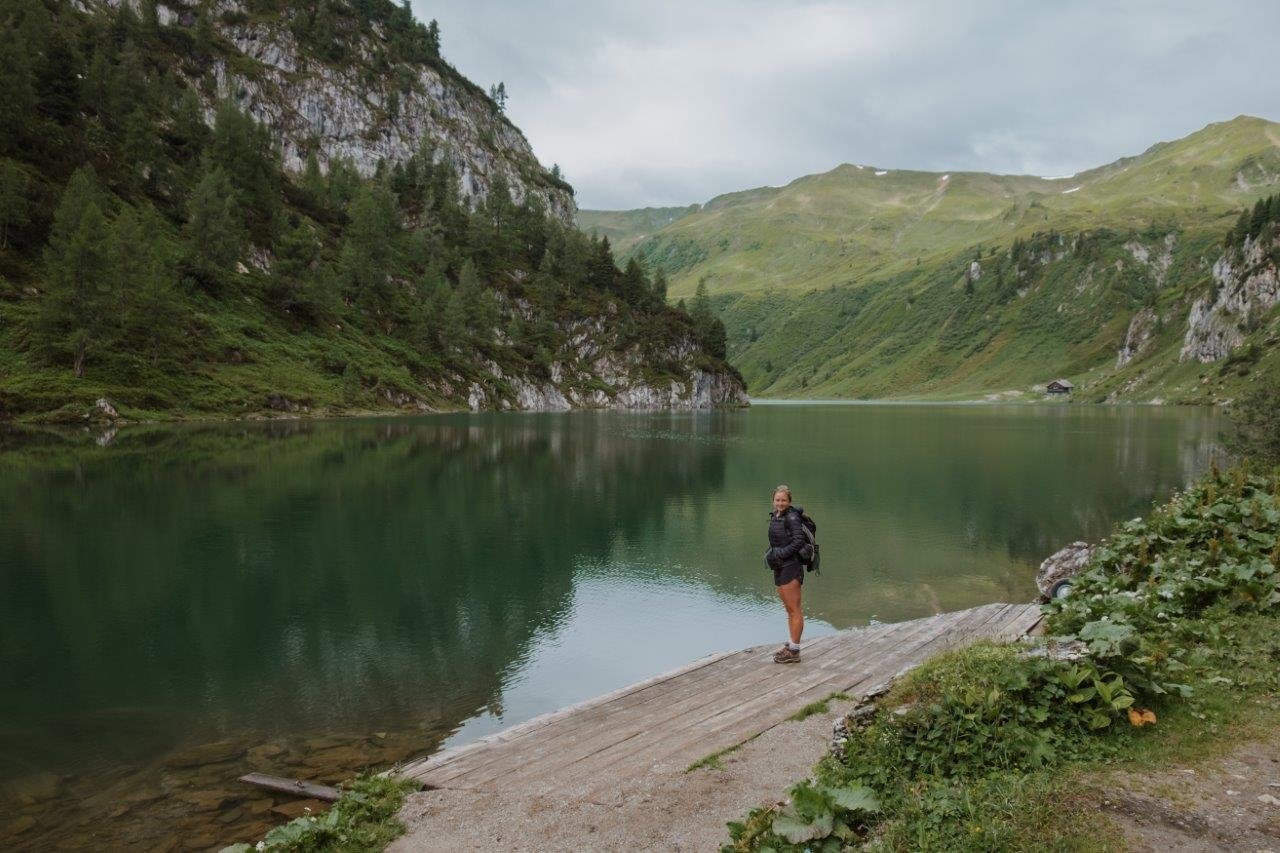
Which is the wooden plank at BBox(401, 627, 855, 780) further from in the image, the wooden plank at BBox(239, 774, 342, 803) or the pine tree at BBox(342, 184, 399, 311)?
the pine tree at BBox(342, 184, 399, 311)

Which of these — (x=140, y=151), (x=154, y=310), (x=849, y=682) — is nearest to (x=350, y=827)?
(x=849, y=682)

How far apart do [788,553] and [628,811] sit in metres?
7.53

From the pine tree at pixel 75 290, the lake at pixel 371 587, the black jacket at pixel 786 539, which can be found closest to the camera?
the lake at pixel 371 587

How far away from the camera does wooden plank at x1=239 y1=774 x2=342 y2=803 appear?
1272cm

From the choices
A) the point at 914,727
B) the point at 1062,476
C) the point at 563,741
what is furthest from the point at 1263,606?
the point at 1062,476

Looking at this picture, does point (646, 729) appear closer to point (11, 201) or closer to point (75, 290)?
point (75, 290)

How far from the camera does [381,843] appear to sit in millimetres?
10109

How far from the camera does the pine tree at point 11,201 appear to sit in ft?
319

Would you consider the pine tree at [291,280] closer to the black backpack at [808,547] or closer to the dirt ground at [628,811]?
the black backpack at [808,547]

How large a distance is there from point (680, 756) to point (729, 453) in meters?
68.7

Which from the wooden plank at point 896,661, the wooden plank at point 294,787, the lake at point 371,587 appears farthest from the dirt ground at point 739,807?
the lake at point 371,587

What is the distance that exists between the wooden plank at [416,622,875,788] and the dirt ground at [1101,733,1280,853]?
7897 mm

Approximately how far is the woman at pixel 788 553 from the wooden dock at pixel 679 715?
4.43 ft

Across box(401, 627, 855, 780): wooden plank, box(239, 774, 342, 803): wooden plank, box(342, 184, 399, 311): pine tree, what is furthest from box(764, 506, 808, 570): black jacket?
box(342, 184, 399, 311): pine tree
